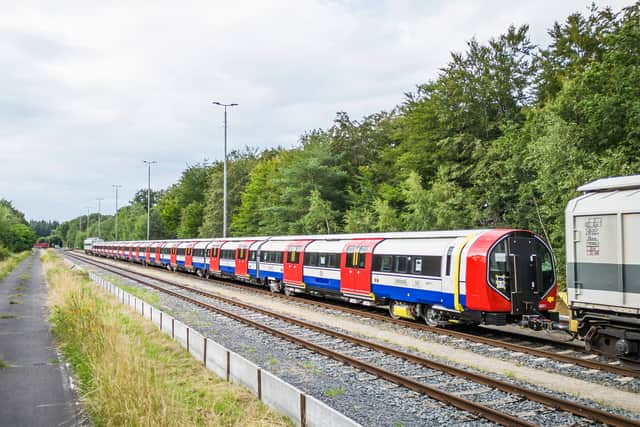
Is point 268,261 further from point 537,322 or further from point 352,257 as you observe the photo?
point 537,322

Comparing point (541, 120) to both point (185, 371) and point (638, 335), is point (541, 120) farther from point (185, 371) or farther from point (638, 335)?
point (185, 371)

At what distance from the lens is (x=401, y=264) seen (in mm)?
17844

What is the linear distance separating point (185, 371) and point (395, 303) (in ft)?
28.2

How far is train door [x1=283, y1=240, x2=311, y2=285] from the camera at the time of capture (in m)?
24.9

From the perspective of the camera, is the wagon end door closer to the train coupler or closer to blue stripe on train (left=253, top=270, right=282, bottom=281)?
blue stripe on train (left=253, top=270, right=282, bottom=281)

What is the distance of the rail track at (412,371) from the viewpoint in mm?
8227

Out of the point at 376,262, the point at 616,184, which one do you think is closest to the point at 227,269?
the point at 376,262

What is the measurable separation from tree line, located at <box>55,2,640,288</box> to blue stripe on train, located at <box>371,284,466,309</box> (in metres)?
8.16

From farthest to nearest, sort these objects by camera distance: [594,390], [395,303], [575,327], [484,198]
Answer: [484,198], [395,303], [575,327], [594,390]

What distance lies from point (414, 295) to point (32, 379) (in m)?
10.5

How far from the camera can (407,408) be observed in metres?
8.89

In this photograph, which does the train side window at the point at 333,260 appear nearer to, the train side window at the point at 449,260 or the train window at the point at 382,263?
the train window at the point at 382,263

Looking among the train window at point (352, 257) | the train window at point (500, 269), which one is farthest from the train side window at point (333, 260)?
the train window at point (500, 269)

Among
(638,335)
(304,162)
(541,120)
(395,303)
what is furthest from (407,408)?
(304,162)
